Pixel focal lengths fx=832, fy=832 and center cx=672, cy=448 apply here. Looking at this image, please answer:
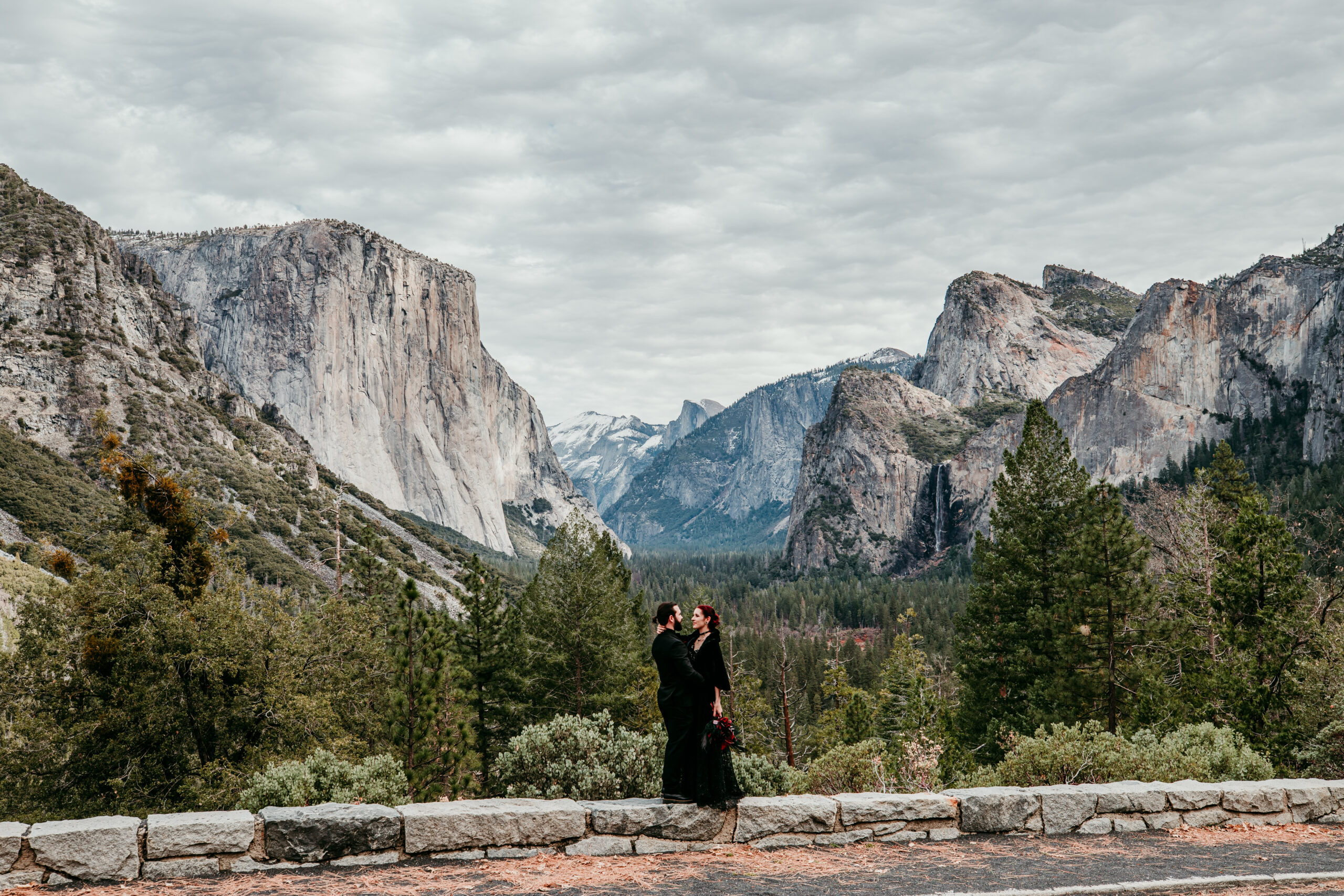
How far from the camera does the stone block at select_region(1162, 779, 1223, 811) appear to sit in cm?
1123

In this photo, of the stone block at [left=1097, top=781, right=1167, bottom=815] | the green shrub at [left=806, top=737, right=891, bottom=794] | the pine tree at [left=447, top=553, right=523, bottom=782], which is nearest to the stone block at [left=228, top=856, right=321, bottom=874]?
the stone block at [left=1097, top=781, right=1167, bottom=815]

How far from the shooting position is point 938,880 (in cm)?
873

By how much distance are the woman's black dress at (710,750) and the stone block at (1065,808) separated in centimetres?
409

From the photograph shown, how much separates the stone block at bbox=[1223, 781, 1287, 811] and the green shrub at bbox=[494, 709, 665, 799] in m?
7.90

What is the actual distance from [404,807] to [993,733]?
27453mm

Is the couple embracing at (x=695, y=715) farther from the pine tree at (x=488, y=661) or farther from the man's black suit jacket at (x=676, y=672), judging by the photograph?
the pine tree at (x=488, y=661)

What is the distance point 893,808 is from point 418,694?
68.9 ft

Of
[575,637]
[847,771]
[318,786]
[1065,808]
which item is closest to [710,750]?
[1065,808]

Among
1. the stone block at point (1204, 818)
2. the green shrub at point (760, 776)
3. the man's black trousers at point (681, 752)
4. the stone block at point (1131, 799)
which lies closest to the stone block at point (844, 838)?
the man's black trousers at point (681, 752)

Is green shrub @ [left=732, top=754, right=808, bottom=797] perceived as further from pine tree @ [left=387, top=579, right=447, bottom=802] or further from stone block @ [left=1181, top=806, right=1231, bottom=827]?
pine tree @ [left=387, top=579, right=447, bottom=802]

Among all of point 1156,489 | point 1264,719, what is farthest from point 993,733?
point 1156,489

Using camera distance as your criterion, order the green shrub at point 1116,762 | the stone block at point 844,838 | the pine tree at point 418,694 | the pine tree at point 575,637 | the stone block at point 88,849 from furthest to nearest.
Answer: the pine tree at point 575,637, the pine tree at point 418,694, the green shrub at point 1116,762, the stone block at point 844,838, the stone block at point 88,849

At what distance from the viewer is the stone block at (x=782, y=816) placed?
9984mm

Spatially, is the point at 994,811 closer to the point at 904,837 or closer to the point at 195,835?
the point at 904,837
